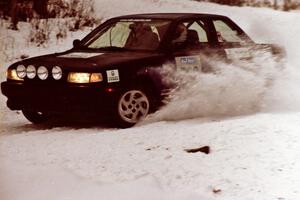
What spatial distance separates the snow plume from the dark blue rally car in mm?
78

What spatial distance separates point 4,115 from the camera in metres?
5.61

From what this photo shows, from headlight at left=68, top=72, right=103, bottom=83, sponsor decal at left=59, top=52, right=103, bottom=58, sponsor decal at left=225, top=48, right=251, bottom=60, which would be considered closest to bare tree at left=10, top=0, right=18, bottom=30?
headlight at left=68, top=72, right=103, bottom=83

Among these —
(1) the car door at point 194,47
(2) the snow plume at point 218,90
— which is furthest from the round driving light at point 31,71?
(1) the car door at point 194,47

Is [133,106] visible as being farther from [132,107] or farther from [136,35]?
[136,35]

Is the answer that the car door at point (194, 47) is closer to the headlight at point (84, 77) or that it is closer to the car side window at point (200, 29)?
the car side window at point (200, 29)

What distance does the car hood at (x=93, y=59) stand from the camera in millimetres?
4852

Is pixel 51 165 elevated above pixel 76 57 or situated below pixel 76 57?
below

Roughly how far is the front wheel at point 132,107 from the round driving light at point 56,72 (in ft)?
1.56

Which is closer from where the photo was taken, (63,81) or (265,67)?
(63,81)

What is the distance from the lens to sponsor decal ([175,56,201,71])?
504 cm

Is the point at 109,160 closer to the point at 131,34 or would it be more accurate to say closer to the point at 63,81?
the point at 63,81

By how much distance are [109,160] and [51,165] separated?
0.35 m

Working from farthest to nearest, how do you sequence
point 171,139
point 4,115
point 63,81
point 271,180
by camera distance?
1. point 4,115
2. point 63,81
3. point 171,139
4. point 271,180

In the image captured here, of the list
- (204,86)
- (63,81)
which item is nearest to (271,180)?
(204,86)
